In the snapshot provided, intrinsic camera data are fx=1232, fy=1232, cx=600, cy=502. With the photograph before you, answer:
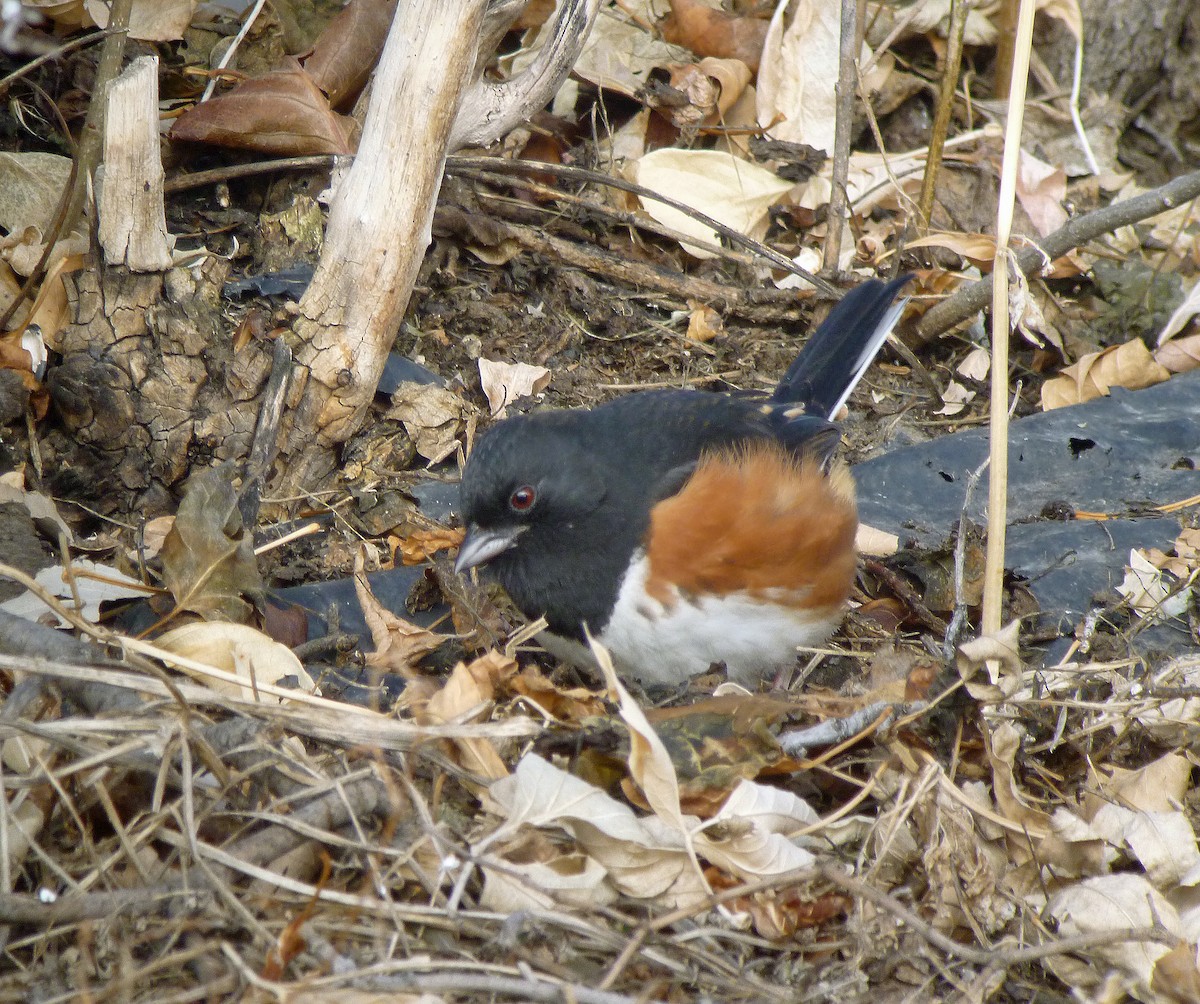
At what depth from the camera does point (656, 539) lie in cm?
230

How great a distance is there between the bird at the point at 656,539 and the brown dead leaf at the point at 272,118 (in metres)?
1.14

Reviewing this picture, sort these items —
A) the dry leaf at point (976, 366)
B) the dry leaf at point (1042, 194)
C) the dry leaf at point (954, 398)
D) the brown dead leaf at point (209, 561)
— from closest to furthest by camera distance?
1. the brown dead leaf at point (209, 561)
2. the dry leaf at point (954, 398)
3. the dry leaf at point (976, 366)
4. the dry leaf at point (1042, 194)

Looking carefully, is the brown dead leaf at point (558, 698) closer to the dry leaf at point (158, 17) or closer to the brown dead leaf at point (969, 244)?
the brown dead leaf at point (969, 244)

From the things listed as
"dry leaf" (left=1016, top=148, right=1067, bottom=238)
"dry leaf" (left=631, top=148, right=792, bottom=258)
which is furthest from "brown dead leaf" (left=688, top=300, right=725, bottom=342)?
"dry leaf" (left=1016, top=148, right=1067, bottom=238)

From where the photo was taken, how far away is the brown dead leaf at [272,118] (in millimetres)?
3059

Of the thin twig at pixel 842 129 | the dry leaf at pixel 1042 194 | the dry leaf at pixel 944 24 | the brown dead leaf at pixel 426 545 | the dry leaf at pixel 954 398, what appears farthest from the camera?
the dry leaf at pixel 944 24

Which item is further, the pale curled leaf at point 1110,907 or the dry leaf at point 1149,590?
the dry leaf at point 1149,590

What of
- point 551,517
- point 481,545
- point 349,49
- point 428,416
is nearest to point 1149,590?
point 551,517

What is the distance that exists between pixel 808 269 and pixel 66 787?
270 cm

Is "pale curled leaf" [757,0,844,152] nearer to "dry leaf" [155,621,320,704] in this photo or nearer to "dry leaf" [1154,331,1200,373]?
"dry leaf" [1154,331,1200,373]

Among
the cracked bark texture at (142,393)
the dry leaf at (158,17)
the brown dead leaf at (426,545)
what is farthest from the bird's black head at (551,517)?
the dry leaf at (158,17)

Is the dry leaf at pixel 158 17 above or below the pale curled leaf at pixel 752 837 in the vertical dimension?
above

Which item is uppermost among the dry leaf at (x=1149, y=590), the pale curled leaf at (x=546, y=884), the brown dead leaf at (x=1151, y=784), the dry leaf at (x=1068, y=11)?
the dry leaf at (x=1068, y=11)

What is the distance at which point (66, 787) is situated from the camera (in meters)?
1.67
